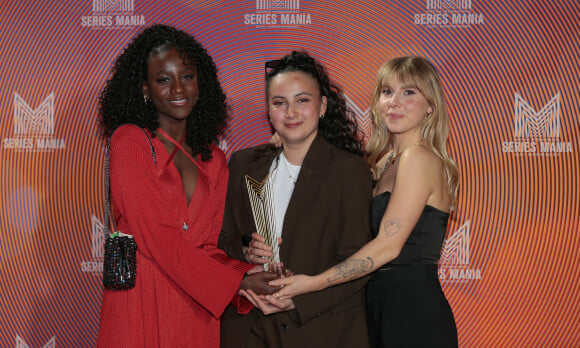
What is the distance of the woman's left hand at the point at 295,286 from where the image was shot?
6.90 ft

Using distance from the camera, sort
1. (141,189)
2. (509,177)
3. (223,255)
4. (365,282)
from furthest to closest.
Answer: (509,177)
(223,255)
(365,282)
(141,189)

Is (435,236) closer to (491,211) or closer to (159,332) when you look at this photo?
(491,211)

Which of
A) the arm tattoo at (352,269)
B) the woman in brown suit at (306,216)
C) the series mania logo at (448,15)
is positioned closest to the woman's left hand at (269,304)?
the woman in brown suit at (306,216)

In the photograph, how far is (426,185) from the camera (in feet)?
7.23

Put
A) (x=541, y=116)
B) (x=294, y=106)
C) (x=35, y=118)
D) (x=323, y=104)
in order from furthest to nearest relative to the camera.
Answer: (x=35, y=118), (x=541, y=116), (x=323, y=104), (x=294, y=106)

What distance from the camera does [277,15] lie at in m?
3.05

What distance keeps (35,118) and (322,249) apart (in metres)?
2.17

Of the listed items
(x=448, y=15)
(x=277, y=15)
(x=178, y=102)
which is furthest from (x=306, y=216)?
(x=448, y=15)

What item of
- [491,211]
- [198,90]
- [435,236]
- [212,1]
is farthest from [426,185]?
[212,1]

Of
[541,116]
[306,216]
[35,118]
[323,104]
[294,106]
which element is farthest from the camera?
[35,118]

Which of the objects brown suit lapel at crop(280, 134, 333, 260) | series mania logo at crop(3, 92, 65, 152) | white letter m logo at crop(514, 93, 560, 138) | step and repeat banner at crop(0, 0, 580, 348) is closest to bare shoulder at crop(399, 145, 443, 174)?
brown suit lapel at crop(280, 134, 333, 260)

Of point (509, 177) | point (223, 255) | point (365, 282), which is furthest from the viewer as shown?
point (509, 177)

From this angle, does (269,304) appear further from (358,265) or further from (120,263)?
(120,263)

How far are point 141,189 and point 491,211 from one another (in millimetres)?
2172
